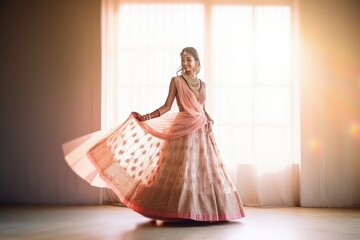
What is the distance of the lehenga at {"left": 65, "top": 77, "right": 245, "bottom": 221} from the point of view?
3.76 meters

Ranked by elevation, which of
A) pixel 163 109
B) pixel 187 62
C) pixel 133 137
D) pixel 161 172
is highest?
pixel 187 62

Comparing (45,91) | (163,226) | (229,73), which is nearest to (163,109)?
(163,226)

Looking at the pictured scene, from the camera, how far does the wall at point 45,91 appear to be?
5219 millimetres

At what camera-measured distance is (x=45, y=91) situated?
17.3 feet

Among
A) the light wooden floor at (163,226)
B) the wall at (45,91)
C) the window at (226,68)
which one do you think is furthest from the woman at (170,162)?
the wall at (45,91)

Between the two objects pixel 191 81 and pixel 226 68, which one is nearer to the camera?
pixel 191 81

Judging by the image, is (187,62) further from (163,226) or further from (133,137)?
(163,226)

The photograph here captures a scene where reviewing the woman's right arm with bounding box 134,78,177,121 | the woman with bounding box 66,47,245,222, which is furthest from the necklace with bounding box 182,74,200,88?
the woman's right arm with bounding box 134,78,177,121

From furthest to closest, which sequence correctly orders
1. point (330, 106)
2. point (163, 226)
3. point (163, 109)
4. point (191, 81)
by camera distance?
1. point (330, 106)
2. point (191, 81)
3. point (163, 109)
4. point (163, 226)

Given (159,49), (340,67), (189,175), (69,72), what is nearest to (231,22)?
(159,49)

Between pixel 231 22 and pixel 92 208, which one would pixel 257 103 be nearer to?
pixel 231 22

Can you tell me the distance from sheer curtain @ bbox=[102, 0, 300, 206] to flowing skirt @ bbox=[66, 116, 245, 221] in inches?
46.8

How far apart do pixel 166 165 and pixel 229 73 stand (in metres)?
1.73

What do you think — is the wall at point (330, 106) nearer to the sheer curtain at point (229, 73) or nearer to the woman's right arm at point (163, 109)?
the sheer curtain at point (229, 73)
